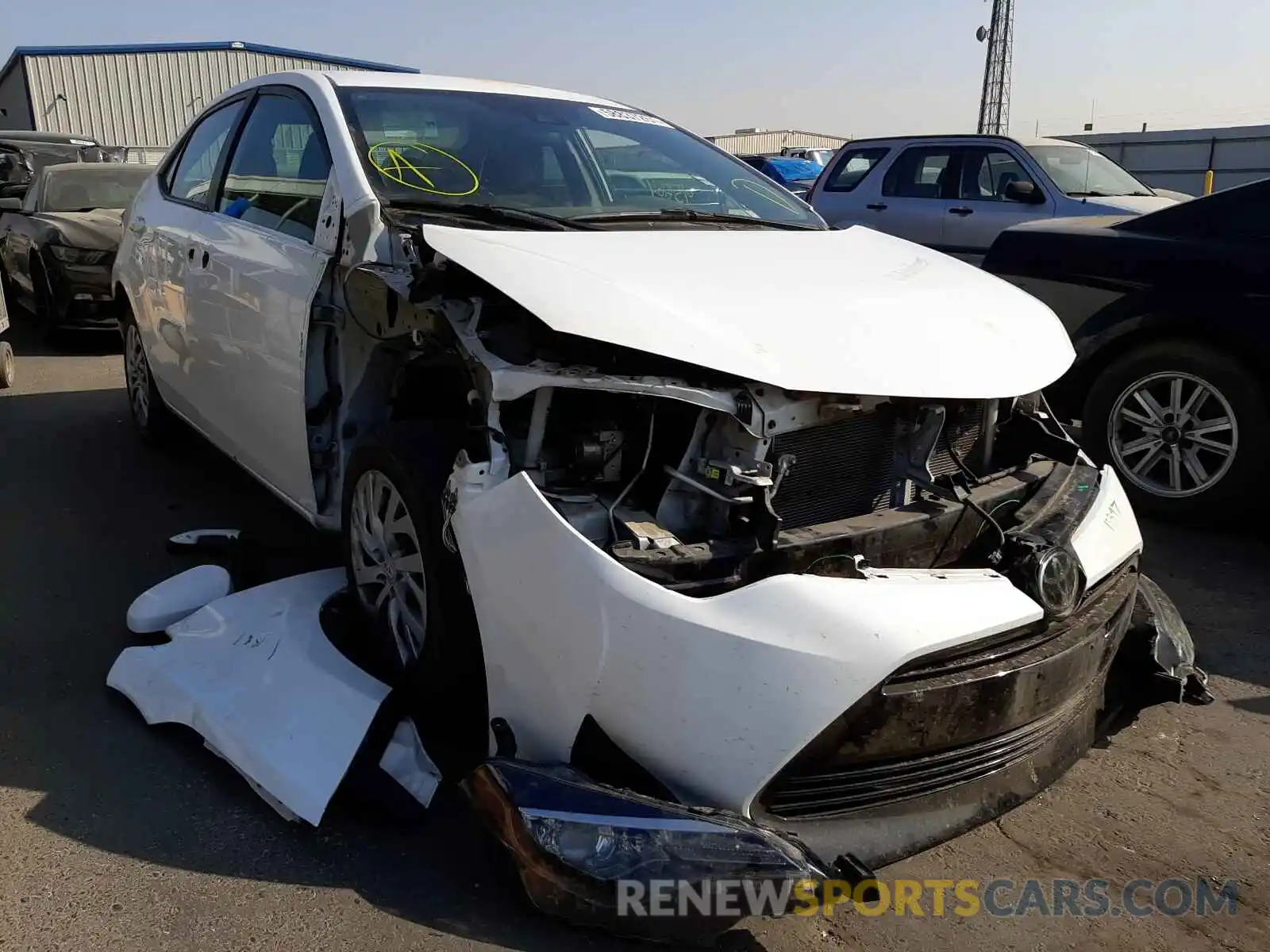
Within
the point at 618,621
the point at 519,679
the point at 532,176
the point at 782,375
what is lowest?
the point at 519,679

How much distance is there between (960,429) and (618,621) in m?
1.27

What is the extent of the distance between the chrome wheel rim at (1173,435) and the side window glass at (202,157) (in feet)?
13.8

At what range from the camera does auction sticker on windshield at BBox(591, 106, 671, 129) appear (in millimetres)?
4375

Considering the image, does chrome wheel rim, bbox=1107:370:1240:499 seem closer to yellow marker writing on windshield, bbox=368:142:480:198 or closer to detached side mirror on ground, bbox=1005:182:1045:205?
yellow marker writing on windshield, bbox=368:142:480:198

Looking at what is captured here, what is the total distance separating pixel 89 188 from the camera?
10164mm

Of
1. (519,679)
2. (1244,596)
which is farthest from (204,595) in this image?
(1244,596)

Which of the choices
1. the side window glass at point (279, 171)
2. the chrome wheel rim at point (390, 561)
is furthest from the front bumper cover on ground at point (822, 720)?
the side window glass at point (279, 171)

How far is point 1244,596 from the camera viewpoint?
13.7 ft

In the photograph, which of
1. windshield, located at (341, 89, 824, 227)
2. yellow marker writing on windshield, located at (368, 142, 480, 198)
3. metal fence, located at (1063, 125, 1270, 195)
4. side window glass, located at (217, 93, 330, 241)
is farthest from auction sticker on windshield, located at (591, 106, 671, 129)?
metal fence, located at (1063, 125, 1270, 195)

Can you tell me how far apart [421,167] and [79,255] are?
6772mm

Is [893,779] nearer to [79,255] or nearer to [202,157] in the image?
[202,157]

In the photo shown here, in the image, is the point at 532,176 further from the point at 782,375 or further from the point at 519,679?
the point at 519,679

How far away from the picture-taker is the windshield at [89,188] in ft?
32.6

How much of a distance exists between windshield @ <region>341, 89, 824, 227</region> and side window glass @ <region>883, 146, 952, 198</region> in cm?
641
